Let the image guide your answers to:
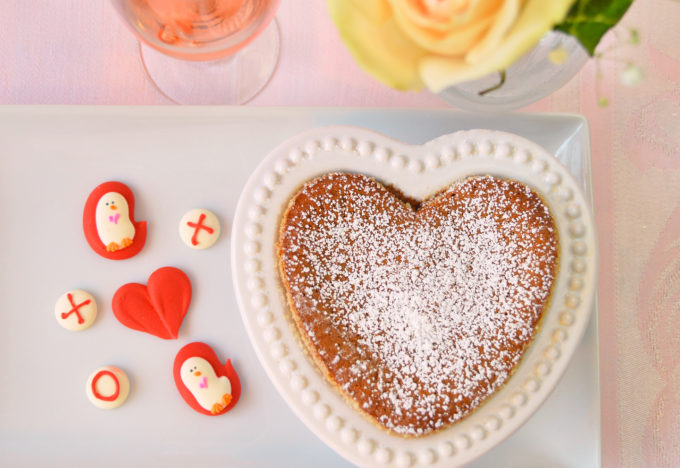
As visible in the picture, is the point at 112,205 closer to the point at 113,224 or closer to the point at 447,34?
the point at 113,224

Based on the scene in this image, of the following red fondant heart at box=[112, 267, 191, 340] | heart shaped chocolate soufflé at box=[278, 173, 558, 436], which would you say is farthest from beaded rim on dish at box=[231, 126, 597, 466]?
red fondant heart at box=[112, 267, 191, 340]

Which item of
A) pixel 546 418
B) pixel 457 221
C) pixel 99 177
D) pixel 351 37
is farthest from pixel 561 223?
pixel 99 177

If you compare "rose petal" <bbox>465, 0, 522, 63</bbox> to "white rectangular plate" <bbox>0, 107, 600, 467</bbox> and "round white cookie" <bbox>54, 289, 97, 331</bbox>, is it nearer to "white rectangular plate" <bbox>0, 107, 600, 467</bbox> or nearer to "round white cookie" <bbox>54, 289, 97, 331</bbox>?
"white rectangular plate" <bbox>0, 107, 600, 467</bbox>

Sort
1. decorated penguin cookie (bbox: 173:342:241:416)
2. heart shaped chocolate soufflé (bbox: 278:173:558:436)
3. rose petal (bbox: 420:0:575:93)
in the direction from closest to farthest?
rose petal (bbox: 420:0:575:93), heart shaped chocolate soufflé (bbox: 278:173:558:436), decorated penguin cookie (bbox: 173:342:241:416)

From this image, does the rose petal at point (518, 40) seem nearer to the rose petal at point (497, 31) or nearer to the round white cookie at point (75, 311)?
the rose petal at point (497, 31)

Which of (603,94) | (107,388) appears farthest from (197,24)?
(603,94)

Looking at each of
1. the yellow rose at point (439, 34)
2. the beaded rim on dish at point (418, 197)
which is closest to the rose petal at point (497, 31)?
the yellow rose at point (439, 34)

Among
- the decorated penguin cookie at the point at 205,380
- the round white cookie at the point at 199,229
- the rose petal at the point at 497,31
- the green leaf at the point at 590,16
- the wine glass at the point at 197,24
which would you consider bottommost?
the decorated penguin cookie at the point at 205,380

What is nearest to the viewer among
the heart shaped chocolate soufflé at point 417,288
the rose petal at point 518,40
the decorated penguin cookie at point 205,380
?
the rose petal at point 518,40
